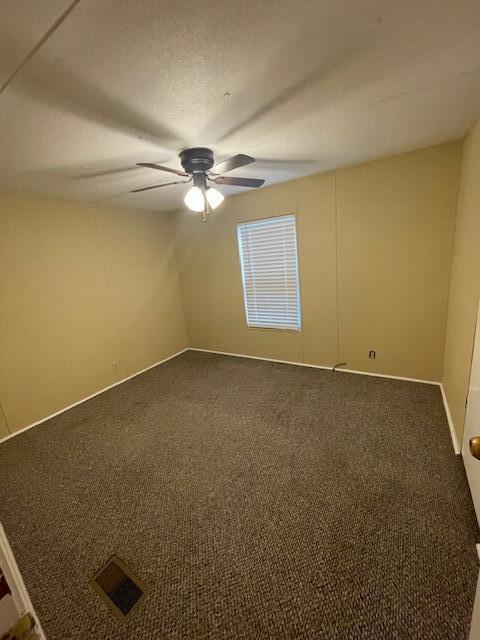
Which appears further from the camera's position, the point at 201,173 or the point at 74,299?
the point at 74,299

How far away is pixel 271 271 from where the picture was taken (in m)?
3.44

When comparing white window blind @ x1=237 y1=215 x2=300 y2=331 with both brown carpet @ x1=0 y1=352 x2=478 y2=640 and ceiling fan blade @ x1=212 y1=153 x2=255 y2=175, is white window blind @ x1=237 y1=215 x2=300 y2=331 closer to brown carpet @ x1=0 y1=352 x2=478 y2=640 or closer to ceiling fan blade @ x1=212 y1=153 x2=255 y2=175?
brown carpet @ x1=0 y1=352 x2=478 y2=640

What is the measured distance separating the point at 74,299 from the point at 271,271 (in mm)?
2484

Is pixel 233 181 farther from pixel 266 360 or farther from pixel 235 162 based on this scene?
pixel 266 360

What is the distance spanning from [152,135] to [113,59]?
2.04 ft

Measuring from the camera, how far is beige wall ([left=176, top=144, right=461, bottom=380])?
2441mm

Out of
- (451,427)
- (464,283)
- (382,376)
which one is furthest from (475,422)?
(382,376)

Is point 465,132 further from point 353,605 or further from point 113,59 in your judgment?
point 353,605

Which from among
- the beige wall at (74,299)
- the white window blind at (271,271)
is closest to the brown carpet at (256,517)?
the beige wall at (74,299)

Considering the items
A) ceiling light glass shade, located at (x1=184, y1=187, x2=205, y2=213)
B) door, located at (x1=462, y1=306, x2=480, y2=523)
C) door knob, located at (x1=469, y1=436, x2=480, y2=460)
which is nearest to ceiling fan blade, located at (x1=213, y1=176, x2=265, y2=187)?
ceiling light glass shade, located at (x1=184, y1=187, x2=205, y2=213)

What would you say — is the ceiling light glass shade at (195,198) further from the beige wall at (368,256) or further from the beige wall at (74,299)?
the beige wall at (74,299)

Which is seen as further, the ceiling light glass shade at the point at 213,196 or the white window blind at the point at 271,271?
the white window blind at the point at 271,271

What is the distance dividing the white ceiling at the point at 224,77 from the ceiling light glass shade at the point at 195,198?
31 cm

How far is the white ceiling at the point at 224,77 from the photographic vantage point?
924mm
